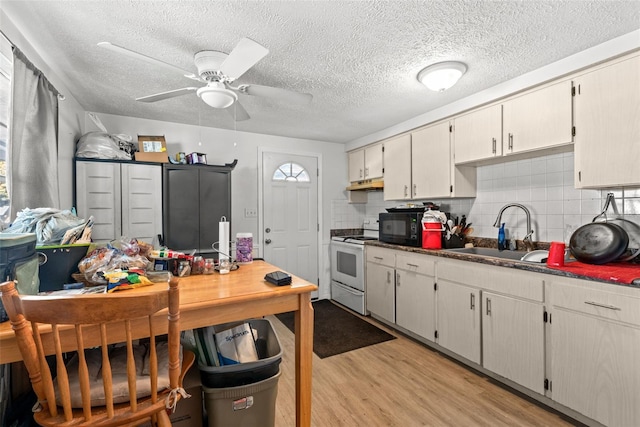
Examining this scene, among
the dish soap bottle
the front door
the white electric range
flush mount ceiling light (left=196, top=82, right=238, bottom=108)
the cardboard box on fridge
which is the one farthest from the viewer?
the front door

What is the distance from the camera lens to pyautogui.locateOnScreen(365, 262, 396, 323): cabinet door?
10.5 feet

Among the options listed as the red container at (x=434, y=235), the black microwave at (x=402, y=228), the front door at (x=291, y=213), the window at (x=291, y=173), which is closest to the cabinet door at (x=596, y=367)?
the red container at (x=434, y=235)

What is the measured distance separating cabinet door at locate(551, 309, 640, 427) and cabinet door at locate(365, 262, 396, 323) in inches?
59.1

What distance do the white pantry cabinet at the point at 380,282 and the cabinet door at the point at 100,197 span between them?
2639 millimetres

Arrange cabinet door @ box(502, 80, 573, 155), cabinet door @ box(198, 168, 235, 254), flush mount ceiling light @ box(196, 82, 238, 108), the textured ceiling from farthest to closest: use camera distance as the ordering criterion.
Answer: cabinet door @ box(198, 168, 235, 254) < cabinet door @ box(502, 80, 573, 155) < flush mount ceiling light @ box(196, 82, 238, 108) < the textured ceiling

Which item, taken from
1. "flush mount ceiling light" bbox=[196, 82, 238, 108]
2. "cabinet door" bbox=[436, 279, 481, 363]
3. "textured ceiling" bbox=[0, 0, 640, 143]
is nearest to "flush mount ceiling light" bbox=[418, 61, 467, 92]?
"textured ceiling" bbox=[0, 0, 640, 143]

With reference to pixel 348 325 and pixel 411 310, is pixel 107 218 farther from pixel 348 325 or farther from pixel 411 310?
pixel 411 310

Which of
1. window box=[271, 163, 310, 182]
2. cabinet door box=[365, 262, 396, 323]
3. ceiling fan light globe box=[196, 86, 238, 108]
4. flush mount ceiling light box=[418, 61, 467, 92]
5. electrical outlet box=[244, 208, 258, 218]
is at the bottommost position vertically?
cabinet door box=[365, 262, 396, 323]

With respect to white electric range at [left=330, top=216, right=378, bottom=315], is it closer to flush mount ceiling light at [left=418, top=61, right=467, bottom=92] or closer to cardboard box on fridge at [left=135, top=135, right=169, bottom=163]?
flush mount ceiling light at [left=418, top=61, right=467, bottom=92]

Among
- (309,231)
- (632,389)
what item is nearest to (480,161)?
(632,389)

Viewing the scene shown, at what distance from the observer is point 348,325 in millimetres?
3344

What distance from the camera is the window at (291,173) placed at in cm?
410

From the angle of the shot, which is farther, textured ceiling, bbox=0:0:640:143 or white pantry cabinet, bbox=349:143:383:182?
white pantry cabinet, bbox=349:143:383:182

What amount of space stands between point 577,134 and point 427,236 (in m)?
1.36
